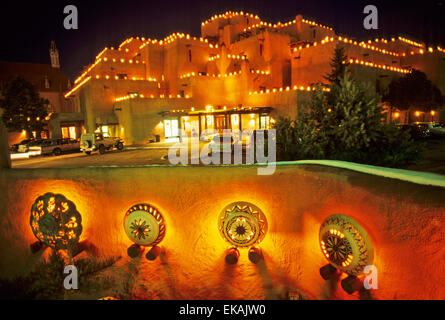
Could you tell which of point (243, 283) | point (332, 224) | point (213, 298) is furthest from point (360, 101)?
point (213, 298)

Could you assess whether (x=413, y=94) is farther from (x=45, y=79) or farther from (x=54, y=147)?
(x=45, y=79)

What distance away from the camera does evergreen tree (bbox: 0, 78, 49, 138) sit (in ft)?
99.5

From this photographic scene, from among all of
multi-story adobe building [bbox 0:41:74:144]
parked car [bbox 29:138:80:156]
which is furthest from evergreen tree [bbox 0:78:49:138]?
parked car [bbox 29:138:80:156]

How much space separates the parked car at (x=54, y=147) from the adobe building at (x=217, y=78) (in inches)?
200

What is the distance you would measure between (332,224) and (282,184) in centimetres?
185

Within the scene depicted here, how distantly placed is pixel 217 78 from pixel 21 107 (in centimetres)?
2336

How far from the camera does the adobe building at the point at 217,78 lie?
2588 cm

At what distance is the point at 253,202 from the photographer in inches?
325

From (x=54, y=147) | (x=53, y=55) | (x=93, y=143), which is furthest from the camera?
(x=53, y=55)

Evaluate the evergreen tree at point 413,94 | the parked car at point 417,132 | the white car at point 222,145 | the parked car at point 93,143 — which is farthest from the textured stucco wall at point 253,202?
the evergreen tree at point 413,94

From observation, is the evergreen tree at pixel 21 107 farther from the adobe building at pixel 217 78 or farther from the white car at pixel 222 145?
the white car at pixel 222 145

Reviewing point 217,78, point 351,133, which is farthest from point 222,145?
point 217,78

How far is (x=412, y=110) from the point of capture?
2997 centimetres

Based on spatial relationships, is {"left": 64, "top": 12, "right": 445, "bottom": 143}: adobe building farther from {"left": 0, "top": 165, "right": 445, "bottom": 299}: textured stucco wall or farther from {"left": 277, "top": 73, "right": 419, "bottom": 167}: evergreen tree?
{"left": 0, "top": 165, "right": 445, "bottom": 299}: textured stucco wall
